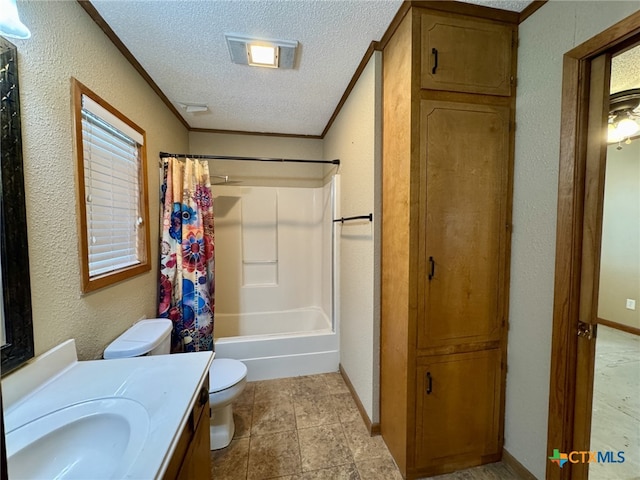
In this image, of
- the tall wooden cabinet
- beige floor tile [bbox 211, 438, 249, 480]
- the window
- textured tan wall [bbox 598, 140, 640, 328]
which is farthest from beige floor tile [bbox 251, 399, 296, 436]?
textured tan wall [bbox 598, 140, 640, 328]

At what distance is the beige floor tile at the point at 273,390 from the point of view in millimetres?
2150

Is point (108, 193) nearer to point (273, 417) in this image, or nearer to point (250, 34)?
point (250, 34)

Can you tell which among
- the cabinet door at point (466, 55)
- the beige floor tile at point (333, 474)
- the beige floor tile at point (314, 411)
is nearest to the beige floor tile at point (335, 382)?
the beige floor tile at point (314, 411)

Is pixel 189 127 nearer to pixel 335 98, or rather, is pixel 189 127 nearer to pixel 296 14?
pixel 335 98

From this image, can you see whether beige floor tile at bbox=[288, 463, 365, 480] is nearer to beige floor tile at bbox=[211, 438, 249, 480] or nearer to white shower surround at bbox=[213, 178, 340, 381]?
beige floor tile at bbox=[211, 438, 249, 480]

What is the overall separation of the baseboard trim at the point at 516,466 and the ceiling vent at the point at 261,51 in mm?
2567

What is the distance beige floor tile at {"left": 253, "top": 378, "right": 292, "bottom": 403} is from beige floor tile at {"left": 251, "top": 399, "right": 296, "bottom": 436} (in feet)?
0.16

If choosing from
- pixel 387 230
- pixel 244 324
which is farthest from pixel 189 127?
pixel 387 230

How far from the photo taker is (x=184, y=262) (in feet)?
7.00

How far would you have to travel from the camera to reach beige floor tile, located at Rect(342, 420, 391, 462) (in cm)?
160

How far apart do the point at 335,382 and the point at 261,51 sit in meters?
2.51

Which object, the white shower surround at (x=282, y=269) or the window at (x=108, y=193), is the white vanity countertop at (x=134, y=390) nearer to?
the window at (x=108, y=193)

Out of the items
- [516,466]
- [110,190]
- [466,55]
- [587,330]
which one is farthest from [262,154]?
[516,466]

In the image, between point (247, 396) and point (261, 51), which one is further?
point (247, 396)
